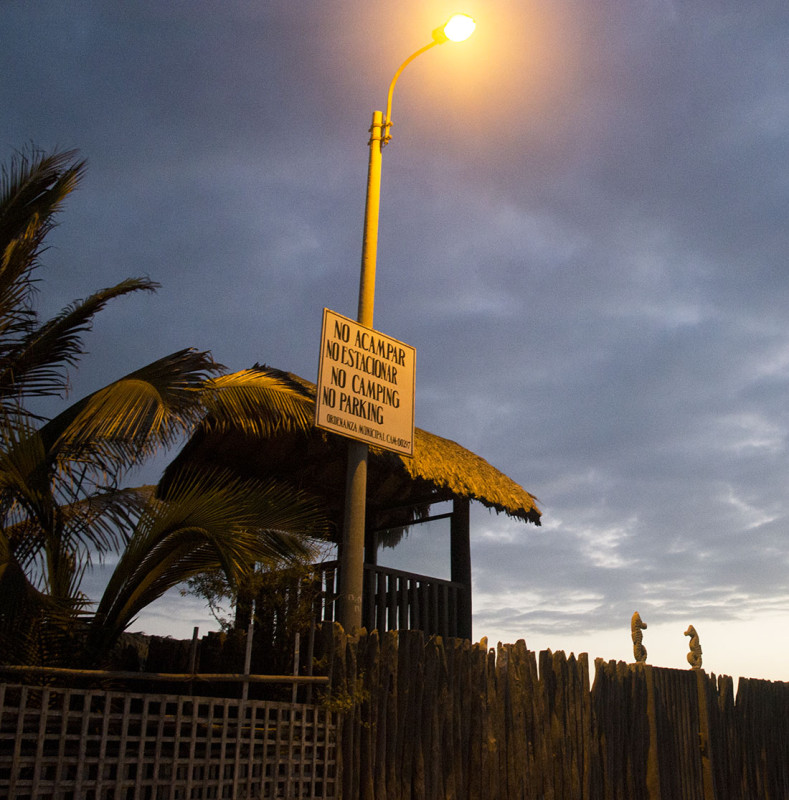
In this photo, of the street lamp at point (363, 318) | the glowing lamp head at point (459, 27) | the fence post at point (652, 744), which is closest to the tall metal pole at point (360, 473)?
the street lamp at point (363, 318)

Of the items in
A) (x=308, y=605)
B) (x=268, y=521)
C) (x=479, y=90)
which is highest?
(x=479, y=90)

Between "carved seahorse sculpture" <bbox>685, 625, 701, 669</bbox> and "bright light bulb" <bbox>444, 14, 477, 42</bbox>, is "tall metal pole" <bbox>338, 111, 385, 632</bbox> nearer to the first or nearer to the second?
"bright light bulb" <bbox>444, 14, 477, 42</bbox>

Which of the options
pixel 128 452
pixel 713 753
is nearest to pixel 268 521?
pixel 128 452

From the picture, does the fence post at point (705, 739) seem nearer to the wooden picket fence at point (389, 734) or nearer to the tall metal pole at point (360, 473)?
the wooden picket fence at point (389, 734)

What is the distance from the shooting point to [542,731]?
8336mm

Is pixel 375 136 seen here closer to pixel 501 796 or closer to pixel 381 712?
pixel 381 712

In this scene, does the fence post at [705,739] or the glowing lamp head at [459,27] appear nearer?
the glowing lamp head at [459,27]

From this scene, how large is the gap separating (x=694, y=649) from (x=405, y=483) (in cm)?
497

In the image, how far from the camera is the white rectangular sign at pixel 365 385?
684 cm

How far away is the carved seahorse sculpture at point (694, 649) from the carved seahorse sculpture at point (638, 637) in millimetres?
697

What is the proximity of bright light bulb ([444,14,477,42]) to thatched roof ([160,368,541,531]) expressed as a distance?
152 inches

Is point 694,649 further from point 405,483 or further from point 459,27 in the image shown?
point 459,27

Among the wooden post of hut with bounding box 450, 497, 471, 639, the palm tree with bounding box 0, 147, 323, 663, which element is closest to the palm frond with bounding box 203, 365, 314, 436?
the palm tree with bounding box 0, 147, 323, 663

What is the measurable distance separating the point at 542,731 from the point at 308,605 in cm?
269
